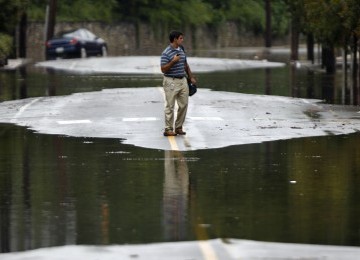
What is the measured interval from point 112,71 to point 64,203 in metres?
33.0

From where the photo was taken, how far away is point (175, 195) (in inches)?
549

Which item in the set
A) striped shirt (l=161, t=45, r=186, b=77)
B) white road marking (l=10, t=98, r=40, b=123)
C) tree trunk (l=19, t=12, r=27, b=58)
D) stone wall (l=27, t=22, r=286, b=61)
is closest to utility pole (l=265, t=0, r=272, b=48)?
stone wall (l=27, t=22, r=286, b=61)

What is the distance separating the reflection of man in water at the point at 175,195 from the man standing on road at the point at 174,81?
2.30m

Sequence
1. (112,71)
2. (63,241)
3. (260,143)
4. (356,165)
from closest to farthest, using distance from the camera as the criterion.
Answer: (63,241) → (356,165) → (260,143) → (112,71)

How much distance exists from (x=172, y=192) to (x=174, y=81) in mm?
6691

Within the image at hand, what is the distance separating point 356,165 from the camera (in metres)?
17.0

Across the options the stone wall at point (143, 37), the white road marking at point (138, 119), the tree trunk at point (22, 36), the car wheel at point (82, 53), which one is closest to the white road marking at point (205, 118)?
the white road marking at point (138, 119)

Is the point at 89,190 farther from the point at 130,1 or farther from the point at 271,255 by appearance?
the point at 130,1

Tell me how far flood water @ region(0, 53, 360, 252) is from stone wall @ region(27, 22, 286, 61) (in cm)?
5603

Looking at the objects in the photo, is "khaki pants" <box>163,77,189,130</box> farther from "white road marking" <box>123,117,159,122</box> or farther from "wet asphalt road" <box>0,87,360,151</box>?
"white road marking" <box>123,117,159,122</box>

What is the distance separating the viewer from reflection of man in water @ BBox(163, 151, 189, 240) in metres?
11.6

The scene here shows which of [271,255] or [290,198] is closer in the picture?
[271,255]

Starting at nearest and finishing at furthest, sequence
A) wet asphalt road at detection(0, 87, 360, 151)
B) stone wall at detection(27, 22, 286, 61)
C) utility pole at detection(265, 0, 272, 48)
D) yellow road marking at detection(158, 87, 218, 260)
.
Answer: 1. yellow road marking at detection(158, 87, 218, 260)
2. wet asphalt road at detection(0, 87, 360, 151)
3. stone wall at detection(27, 22, 286, 61)
4. utility pole at detection(265, 0, 272, 48)

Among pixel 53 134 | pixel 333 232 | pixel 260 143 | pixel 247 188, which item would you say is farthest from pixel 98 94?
pixel 333 232
